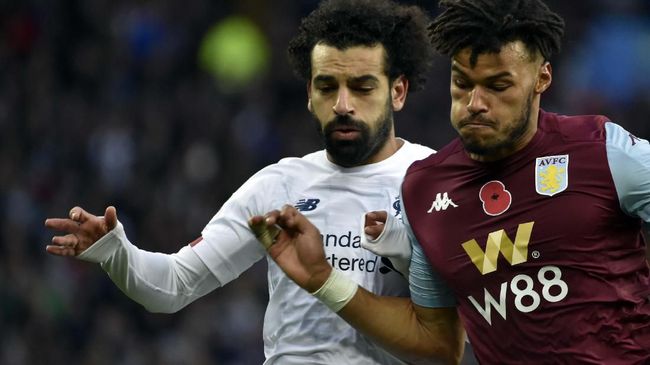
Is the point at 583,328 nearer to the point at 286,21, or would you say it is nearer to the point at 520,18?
the point at 520,18

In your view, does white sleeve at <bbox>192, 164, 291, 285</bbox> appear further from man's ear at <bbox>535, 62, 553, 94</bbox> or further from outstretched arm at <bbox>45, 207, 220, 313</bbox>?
man's ear at <bbox>535, 62, 553, 94</bbox>

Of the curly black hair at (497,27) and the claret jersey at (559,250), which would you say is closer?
the claret jersey at (559,250)

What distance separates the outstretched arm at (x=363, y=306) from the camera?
5.07 m

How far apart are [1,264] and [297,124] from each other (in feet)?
10.4

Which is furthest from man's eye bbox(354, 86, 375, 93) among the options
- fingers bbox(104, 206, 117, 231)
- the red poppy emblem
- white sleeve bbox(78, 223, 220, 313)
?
fingers bbox(104, 206, 117, 231)

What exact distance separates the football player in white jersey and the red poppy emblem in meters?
0.58

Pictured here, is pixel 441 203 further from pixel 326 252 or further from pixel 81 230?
pixel 81 230

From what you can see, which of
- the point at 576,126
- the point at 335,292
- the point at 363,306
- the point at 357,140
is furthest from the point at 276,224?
the point at 576,126

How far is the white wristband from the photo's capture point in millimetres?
5105

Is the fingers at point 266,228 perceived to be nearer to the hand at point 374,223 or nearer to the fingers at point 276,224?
the fingers at point 276,224

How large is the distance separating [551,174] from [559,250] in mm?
275

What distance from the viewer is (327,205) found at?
18.1 ft

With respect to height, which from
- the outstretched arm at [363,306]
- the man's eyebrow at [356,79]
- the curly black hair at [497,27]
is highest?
the curly black hair at [497,27]

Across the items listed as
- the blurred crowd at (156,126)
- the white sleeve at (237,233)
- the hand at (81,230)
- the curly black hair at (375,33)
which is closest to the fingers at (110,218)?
the hand at (81,230)
